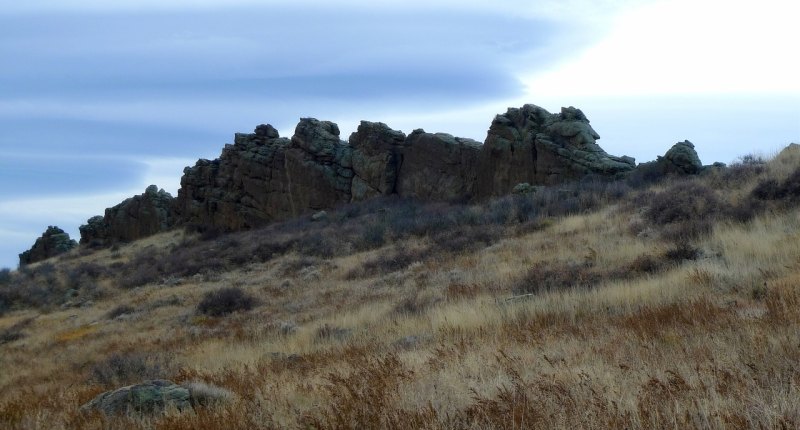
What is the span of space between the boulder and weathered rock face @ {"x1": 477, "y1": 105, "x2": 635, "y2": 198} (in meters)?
24.8

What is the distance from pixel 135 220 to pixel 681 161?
4094cm

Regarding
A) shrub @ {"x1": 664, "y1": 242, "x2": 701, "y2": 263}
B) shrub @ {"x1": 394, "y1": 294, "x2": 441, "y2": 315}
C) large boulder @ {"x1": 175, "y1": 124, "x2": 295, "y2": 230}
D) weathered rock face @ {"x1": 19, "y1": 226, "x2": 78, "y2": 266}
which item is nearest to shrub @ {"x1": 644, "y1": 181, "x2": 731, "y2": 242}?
shrub @ {"x1": 664, "y1": 242, "x2": 701, "y2": 263}

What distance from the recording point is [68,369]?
1224 centimetres

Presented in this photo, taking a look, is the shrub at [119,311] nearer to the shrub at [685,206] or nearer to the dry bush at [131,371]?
the dry bush at [131,371]

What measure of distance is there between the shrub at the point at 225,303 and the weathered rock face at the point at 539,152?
682 inches

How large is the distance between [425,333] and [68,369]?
7516 millimetres

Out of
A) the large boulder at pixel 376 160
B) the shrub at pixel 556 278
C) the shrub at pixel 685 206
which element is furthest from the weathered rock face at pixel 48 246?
the shrub at pixel 556 278

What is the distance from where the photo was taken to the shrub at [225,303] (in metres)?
16.5

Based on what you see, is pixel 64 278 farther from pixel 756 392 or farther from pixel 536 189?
pixel 756 392

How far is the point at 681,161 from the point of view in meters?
24.6

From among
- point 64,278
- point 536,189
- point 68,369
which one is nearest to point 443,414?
point 68,369

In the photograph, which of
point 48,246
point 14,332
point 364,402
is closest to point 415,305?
point 364,402

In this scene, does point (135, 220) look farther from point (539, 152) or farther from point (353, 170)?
point (539, 152)

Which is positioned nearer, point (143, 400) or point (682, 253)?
point (143, 400)
